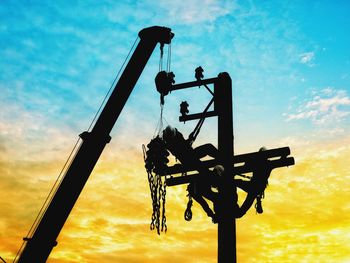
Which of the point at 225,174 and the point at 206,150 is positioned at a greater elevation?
the point at 206,150

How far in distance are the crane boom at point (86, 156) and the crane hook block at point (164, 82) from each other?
4.97ft

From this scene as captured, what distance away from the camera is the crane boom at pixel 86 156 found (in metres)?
8.77

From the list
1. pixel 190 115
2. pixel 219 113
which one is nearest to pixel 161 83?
pixel 190 115

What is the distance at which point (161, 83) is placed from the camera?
946 cm

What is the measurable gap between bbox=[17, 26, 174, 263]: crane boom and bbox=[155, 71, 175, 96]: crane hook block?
1.52 meters

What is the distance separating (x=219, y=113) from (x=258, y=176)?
Result: 1.89 meters

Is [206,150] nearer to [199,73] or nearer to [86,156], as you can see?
[199,73]

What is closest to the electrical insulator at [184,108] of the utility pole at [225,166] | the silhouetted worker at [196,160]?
the utility pole at [225,166]

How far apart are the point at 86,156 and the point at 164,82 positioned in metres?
3.10

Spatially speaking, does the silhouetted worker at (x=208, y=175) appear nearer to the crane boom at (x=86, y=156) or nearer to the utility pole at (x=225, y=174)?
the utility pole at (x=225, y=174)

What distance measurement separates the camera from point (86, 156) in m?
9.77

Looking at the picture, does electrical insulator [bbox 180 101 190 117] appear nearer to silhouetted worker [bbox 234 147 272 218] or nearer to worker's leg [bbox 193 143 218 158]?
worker's leg [bbox 193 143 218 158]

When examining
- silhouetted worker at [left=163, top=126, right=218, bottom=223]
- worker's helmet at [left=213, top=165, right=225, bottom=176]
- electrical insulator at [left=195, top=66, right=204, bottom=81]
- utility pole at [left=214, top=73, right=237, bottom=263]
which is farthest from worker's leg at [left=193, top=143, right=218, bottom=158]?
electrical insulator at [left=195, top=66, right=204, bottom=81]

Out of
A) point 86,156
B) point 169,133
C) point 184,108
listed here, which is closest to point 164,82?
point 184,108
